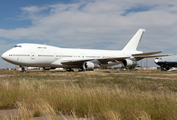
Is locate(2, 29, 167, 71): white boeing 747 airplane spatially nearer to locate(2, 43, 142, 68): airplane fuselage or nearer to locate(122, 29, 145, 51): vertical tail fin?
locate(2, 43, 142, 68): airplane fuselage

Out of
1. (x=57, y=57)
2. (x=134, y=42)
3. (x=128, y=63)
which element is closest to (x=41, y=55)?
(x=57, y=57)

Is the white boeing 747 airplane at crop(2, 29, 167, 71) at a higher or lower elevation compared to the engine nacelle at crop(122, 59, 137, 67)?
higher

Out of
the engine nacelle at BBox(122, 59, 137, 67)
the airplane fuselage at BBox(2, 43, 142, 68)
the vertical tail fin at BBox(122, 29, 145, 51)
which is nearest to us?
the airplane fuselage at BBox(2, 43, 142, 68)

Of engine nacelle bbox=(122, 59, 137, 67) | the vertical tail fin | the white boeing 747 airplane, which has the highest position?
the vertical tail fin

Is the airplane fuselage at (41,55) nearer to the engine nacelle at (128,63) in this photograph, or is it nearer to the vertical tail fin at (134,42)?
the engine nacelle at (128,63)

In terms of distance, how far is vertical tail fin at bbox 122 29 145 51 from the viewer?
4078 cm

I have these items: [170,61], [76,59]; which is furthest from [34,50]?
[170,61]

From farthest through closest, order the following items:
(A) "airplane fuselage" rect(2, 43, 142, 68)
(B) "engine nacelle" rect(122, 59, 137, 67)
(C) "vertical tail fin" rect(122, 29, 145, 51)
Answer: (C) "vertical tail fin" rect(122, 29, 145, 51) → (B) "engine nacelle" rect(122, 59, 137, 67) → (A) "airplane fuselage" rect(2, 43, 142, 68)

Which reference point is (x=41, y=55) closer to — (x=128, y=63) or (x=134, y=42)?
(x=128, y=63)

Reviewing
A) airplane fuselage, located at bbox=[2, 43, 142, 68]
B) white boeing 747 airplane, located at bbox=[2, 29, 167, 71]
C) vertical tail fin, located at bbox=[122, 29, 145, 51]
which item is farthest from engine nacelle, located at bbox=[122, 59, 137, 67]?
vertical tail fin, located at bbox=[122, 29, 145, 51]

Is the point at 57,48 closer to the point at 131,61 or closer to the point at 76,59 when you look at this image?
the point at 76,59

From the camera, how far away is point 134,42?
4131 cm

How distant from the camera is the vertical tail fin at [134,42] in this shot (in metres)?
40.8

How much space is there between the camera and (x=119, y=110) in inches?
194
